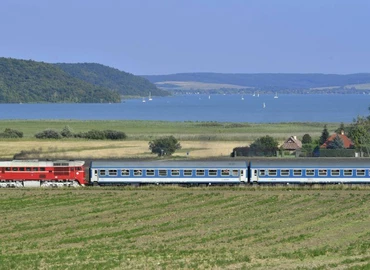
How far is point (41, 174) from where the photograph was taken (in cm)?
5266

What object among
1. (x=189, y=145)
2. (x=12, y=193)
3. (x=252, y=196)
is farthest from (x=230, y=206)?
(x=189, y=145)

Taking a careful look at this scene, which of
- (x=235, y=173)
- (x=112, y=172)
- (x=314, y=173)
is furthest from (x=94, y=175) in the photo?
(x=314, y=173)

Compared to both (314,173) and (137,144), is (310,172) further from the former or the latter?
(137,144)

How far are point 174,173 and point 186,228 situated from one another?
1531 centimetres

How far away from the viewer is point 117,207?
143ft

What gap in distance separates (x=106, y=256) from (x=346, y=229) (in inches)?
465

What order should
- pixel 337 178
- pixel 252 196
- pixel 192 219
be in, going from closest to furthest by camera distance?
pixel 192 219
pixel 252 196
pixel 337 178

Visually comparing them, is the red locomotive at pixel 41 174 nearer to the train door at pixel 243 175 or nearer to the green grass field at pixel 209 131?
the train door at pixel 243 175

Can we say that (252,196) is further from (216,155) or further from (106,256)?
(216,155)

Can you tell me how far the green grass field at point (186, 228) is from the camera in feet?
96.2

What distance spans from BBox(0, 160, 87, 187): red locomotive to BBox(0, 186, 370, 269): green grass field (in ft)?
5.37

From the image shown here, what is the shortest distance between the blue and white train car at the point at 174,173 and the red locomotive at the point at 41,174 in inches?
58.9

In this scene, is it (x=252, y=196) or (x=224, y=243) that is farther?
(x=252, y=196)

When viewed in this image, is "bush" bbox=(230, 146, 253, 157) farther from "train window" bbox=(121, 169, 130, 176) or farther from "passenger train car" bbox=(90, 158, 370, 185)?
"train window" bbox=(121, 169, 130, 176)
